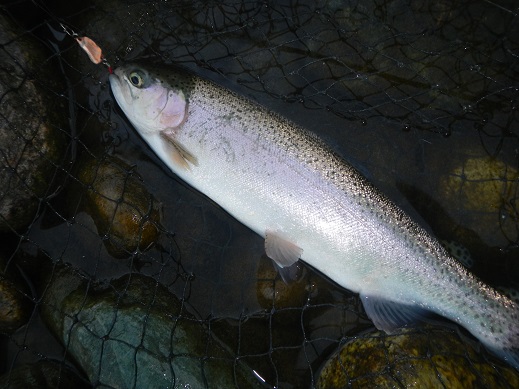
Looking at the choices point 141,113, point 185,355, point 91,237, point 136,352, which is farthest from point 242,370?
point 141,113

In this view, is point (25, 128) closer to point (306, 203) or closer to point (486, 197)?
point (306, 203)

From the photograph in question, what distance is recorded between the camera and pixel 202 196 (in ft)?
9.25

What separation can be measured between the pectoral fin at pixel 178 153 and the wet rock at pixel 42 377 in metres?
1.30

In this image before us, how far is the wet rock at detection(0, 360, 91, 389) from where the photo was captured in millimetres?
2406

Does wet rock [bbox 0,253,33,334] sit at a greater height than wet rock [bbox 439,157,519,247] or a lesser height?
lesser

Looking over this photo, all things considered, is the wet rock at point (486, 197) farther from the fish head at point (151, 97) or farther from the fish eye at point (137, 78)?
the fish eye at point (137, 78)

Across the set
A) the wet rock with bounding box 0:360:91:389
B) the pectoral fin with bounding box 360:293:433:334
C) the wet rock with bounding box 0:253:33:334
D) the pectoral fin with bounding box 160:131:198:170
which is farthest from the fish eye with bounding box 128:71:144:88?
the pectoral fin with bounding box 360:293:433:334

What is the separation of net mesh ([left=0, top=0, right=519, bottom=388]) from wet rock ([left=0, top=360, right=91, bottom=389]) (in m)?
0.01

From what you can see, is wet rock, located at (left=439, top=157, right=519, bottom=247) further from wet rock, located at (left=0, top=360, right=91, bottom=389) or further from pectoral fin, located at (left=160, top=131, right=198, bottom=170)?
wet rock, located at (left=0, top=360, right=91, bottom=389)

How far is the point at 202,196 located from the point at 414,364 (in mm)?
1515

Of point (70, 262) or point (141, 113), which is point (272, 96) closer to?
point (141, 113)

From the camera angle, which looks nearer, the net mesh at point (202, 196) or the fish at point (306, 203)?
the fish at point (306, 203)

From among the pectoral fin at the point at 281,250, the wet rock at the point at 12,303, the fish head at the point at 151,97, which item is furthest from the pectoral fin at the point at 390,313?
the wet rock at the point at 12,303

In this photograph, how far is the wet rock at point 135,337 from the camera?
2.38 meters
